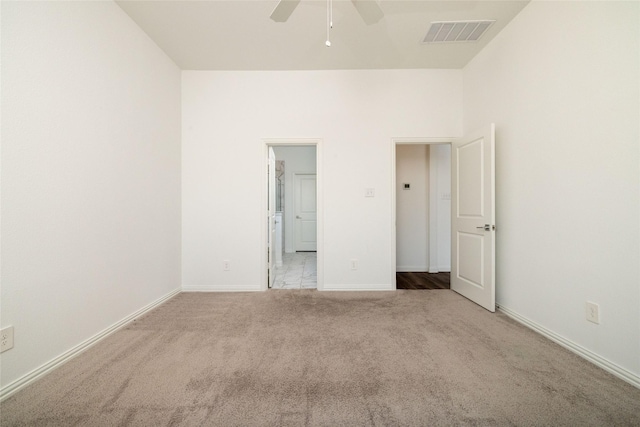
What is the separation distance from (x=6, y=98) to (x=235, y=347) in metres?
2.04

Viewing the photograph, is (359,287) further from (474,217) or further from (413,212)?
(413,212)

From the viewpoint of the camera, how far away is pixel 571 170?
5.94 ft

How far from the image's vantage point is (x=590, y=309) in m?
1.69

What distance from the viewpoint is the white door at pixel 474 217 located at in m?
2.47

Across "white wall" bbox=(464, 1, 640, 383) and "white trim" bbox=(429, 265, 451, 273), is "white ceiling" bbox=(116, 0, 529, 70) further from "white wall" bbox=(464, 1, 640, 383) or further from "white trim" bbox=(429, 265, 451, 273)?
"white trim" bbox=(429, 265, 451, 273)

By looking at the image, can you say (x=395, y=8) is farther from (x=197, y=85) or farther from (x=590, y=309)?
(x=590, y=309)

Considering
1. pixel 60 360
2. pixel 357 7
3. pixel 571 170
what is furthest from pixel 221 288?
pixel 571 170

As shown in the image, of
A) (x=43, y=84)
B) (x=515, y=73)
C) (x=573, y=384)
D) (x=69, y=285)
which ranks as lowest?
(x=573, y=384)

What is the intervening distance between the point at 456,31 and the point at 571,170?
5.63 feet

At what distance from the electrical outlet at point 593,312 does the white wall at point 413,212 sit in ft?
8.44

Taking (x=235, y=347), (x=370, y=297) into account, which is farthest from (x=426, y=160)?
(x=235, y=347)

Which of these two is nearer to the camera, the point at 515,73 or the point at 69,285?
the point at 69,285

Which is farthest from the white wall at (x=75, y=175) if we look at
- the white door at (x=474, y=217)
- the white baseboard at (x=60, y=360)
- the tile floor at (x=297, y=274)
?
the white door at (x=474, y=217)

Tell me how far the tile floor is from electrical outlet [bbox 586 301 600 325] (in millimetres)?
2534
